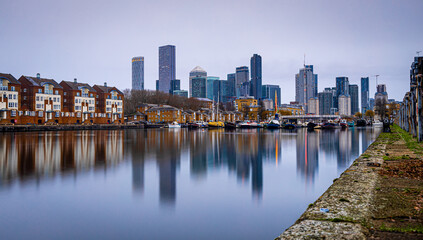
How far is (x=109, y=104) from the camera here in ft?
347

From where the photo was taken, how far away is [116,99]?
356 ft

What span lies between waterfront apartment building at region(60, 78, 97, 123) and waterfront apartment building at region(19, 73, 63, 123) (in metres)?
2.73

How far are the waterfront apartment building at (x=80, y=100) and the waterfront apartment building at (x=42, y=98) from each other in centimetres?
273

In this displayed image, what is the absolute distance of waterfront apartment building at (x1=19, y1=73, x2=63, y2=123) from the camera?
82875 millimetres

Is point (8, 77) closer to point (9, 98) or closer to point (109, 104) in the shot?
point (9, 98)

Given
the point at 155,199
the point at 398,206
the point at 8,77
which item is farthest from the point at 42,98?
the point at 398,206

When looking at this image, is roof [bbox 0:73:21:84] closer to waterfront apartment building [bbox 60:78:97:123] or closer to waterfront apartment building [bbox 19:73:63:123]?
waterfront apartment building [bbox 19:73:63:123]

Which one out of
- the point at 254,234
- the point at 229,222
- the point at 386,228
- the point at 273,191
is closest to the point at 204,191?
the point at 273,191

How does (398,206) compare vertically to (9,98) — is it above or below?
below

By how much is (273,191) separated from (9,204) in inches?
310

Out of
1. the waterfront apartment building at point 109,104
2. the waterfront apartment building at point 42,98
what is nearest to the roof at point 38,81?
the waterfront apartment building at point 42,98

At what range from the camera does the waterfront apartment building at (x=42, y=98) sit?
82.9m

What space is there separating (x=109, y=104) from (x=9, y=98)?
3250cm

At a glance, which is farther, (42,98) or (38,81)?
(38,81)
